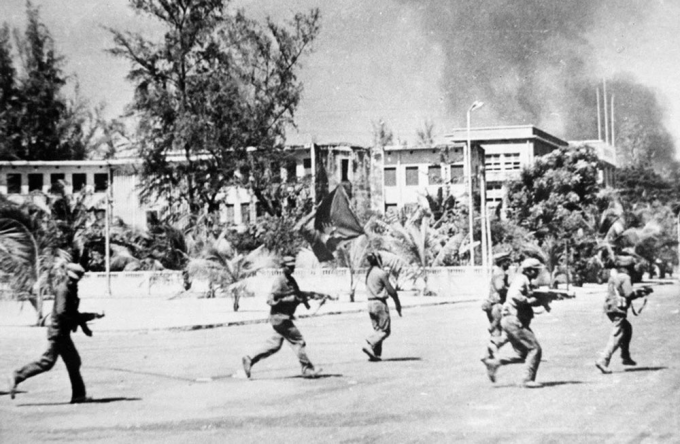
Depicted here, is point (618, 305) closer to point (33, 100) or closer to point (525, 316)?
point (525, 316)

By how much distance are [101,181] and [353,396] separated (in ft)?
59.1

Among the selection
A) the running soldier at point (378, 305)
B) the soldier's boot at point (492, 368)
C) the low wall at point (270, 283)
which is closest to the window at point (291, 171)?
the low wall at point (270, 283)

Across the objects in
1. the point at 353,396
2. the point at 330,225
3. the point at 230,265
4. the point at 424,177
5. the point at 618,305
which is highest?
the point at 424,177

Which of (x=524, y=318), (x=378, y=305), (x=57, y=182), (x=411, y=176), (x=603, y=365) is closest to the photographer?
(x=524, y=318)

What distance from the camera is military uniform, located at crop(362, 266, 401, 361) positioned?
11055mm

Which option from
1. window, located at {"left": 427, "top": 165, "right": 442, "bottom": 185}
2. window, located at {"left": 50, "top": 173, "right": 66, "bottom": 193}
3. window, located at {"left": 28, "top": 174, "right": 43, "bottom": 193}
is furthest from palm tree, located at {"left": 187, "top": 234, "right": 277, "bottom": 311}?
window, located at {"left": 427, "top": 165, "right": 442, "bottom": 185}

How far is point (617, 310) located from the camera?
9.59 meters

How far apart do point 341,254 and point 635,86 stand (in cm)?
1017

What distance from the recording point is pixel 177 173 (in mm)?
26297

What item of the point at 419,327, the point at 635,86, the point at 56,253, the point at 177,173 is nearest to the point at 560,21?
the point at 635,86

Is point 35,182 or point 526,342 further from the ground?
point 35,182

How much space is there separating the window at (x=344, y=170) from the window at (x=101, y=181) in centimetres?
902

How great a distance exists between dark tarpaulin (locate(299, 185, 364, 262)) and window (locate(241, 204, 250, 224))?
2544 mm

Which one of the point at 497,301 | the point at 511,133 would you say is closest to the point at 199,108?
the point at 511,133
